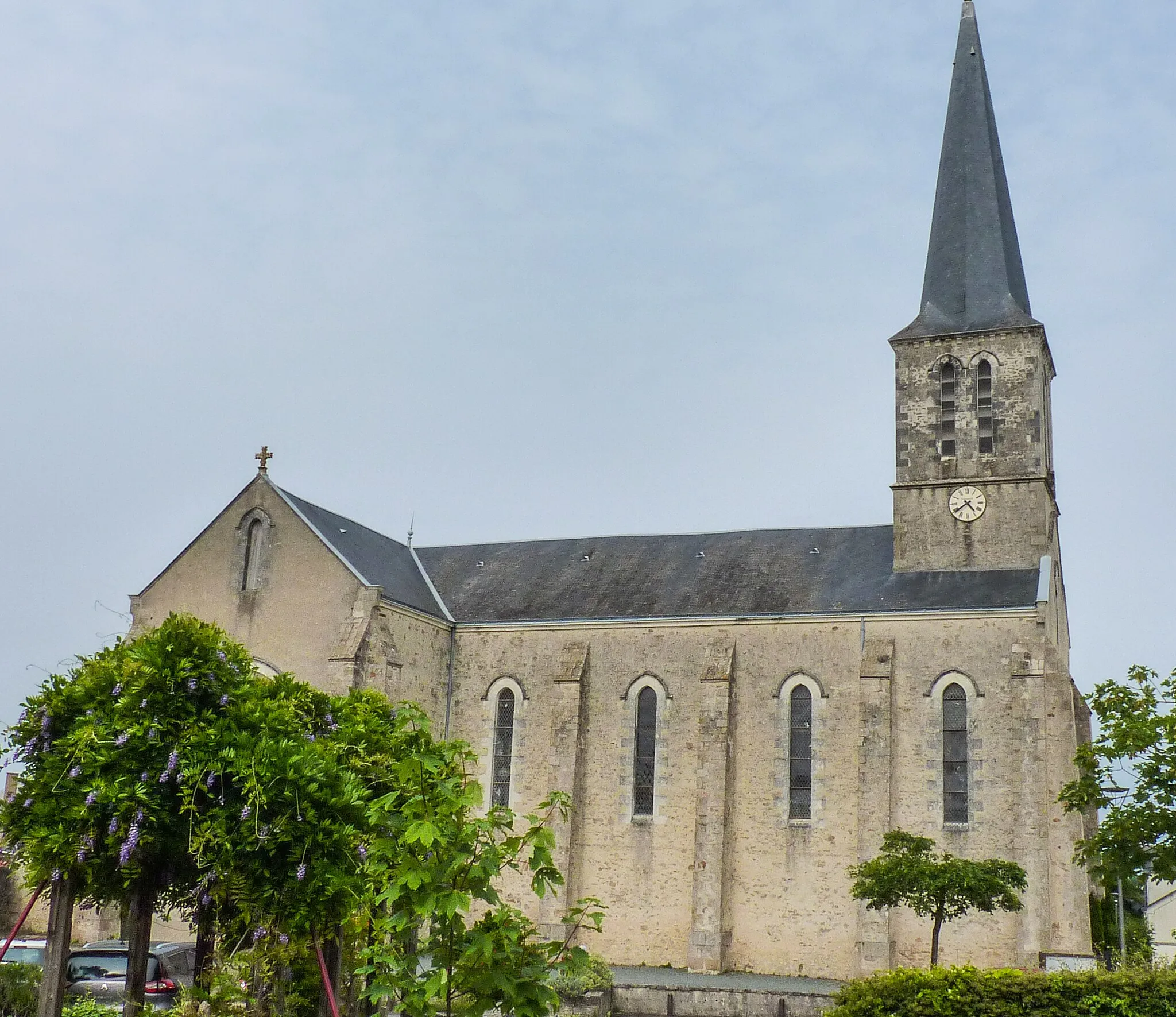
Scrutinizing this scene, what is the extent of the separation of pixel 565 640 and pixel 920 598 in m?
9.03

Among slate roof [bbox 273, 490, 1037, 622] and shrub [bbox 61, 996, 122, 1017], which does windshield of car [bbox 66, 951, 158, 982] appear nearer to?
shrub [bbox 61, 996, 122, 1017]

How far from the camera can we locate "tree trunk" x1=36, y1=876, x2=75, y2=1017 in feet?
31.9

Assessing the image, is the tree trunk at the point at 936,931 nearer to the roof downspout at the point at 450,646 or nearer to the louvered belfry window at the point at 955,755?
the louvered belfry window at the point at 955,755

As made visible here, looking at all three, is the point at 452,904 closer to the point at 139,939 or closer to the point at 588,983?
the point at 139,939

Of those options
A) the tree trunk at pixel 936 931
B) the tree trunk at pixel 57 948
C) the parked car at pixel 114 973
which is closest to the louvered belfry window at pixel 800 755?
the tree trunk at pixel 936 931

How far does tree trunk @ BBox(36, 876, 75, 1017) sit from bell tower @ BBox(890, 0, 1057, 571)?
23648mm

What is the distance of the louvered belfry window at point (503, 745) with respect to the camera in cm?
3112

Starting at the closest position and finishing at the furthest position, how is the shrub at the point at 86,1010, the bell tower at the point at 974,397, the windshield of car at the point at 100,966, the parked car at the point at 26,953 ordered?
the shrub at the point at 86,1010
the windshield of car at the point at 100,966
the parked car at the point at 26,953
the bell tower at the point at 974,397

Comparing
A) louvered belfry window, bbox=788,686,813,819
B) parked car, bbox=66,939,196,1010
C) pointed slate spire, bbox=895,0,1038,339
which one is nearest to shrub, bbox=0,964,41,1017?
parked car, bbox=66,939,196,1010

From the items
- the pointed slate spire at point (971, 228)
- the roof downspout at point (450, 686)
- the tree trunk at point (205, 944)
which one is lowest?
the tree trunk at point (205, 944)

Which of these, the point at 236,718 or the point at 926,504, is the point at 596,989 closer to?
the point at 236,718

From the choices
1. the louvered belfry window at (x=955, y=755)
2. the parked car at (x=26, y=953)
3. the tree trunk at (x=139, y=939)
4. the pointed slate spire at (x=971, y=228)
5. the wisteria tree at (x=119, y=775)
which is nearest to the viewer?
the wisteria tree at (x=119, y=775)

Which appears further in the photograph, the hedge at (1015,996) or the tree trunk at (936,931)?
the tree trunk at (936,931)

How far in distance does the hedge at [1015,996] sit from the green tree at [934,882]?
8713mm
